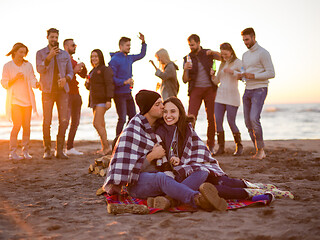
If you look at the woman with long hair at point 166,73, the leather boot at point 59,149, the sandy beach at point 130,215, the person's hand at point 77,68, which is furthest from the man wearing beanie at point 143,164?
the person's hand at point 77,68

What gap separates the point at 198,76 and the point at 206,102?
55 centimetres

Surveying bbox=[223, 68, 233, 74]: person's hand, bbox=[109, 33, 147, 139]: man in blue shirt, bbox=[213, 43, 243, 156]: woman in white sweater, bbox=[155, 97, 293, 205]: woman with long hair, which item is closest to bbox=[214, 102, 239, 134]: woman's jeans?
bbox=[213, 43, 243, 156]: woman in white sweater

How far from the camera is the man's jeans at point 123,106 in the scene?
666 cm

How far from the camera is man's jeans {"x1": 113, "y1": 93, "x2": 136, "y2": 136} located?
666 cm

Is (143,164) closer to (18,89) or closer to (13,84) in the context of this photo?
(18,89)

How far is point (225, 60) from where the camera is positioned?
674cm

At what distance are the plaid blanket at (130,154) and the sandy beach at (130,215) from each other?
349 mm

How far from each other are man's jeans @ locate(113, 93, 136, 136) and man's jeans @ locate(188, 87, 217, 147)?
3.84ft

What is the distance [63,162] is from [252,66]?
12.5ft

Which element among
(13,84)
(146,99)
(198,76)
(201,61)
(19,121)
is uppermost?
(201,61)

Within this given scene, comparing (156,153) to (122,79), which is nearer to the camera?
(156,153)

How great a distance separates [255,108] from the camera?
6016 mm

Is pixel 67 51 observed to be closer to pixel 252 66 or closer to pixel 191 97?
pixel 191 97

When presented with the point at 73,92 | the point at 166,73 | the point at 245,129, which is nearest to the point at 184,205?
the point at 166,73
